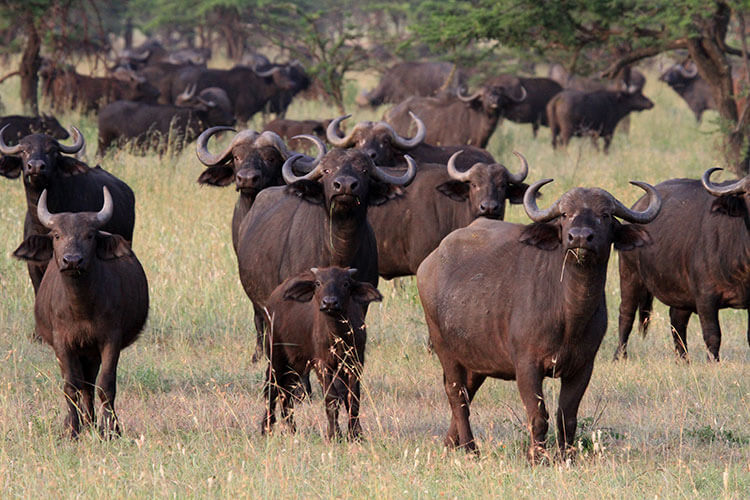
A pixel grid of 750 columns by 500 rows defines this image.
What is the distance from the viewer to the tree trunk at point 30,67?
1934 cm

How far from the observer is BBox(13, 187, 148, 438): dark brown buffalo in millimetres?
6223

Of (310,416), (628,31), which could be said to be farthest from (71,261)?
(628,31)

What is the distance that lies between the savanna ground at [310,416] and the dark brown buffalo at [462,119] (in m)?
5.38

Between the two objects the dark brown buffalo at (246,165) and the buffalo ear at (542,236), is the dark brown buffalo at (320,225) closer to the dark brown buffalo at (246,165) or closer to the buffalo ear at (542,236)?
the dark brown buffalo at (246,165)

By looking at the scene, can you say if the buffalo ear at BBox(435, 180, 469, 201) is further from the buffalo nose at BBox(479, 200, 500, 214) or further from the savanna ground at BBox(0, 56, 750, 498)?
the savanna ground at BBox(0, 56, 750, 498)

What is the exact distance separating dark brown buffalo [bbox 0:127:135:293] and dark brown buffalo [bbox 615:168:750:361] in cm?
418

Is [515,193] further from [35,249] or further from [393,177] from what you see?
[35,249]

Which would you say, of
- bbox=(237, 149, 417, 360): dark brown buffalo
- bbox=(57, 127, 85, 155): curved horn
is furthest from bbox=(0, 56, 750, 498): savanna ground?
bbox=(57, 127, 85, 155): curved horn

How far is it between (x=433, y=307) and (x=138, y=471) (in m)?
1.78

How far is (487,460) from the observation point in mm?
5488

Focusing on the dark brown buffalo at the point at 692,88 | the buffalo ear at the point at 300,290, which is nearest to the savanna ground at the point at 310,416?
the buffalo ear at the point at 300,290

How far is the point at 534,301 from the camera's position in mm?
5758

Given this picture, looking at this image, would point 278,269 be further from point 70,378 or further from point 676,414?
point 676,414

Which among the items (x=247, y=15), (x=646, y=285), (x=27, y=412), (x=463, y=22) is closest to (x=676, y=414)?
(x=646, y=285)
